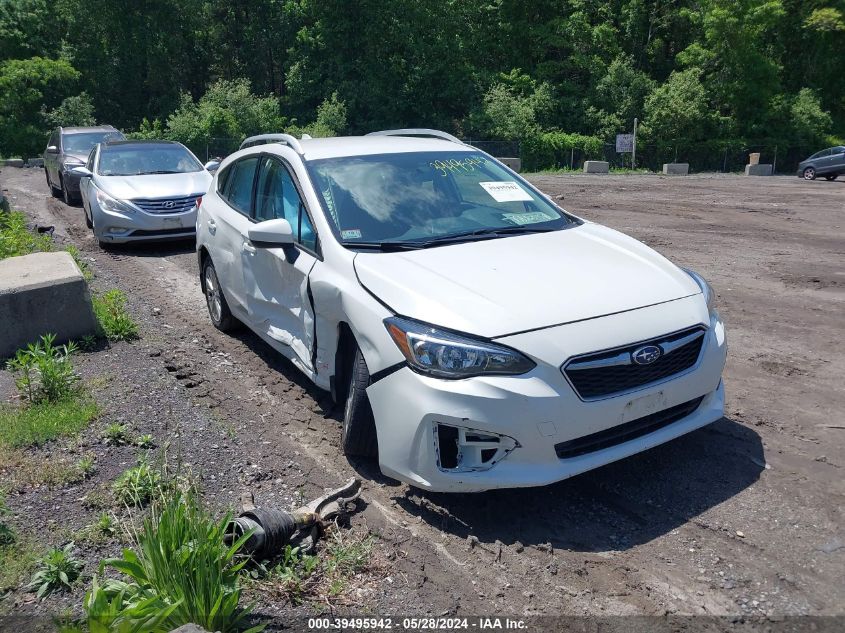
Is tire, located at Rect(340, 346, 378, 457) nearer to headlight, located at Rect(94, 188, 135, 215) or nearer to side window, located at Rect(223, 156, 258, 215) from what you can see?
side window, located at Rect(223, 156, 258, 215)

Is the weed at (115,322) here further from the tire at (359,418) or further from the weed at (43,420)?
the tire at (359,418)

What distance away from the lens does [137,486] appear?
401 centimetres

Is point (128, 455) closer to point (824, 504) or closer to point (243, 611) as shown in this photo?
point (243, 611)

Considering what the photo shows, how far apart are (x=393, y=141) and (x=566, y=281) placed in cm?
227

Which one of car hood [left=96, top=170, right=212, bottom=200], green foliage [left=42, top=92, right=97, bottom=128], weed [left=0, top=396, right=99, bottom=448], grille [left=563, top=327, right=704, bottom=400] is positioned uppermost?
green foliage [left=42, top=92, right=97, bottom=128]

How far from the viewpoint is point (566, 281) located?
13.3ft

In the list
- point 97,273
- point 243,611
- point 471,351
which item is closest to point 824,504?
point 471,351

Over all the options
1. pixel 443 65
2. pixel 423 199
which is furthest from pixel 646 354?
pixel 443 65

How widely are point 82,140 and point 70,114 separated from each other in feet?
82.2

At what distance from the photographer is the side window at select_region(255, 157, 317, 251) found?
193 inches

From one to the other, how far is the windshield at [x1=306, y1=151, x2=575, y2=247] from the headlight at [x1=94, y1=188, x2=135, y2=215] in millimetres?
6881

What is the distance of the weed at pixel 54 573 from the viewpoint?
10.7 ft

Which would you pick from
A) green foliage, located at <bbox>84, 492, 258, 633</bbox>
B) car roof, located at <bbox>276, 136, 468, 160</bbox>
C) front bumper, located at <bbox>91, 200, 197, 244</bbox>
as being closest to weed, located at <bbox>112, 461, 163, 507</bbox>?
green foliage, located at <bbox>84, 492, 258, 633</bbox>

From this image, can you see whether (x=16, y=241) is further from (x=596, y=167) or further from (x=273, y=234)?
(x=596, y=167)
